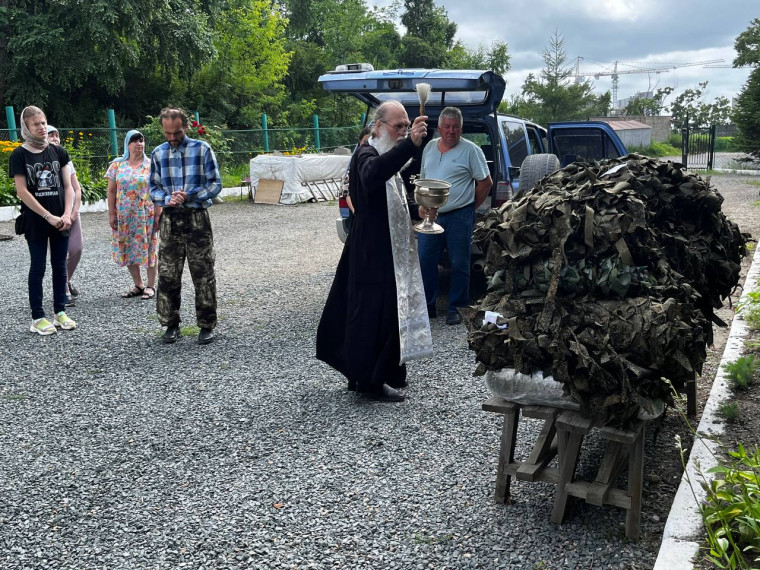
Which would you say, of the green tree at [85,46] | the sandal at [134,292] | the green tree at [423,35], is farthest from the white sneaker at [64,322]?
the green tree at [423,35]

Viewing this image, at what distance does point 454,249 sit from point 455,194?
51 cm

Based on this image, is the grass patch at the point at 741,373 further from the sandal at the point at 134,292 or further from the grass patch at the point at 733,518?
the sandal at the point at 134,292

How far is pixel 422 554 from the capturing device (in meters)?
3.14

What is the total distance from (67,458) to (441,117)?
13.9 feet

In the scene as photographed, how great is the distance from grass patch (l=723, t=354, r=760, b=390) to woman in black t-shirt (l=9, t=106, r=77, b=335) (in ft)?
18.1

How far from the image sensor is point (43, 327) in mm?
6852

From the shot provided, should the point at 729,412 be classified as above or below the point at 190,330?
above

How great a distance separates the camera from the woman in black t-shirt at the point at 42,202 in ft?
21.6

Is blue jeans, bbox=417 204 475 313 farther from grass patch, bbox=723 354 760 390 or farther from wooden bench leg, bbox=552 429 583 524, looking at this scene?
wooden bench leg, bbox=552 429 583 524

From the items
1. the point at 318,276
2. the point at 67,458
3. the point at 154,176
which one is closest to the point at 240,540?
the point at 67,458

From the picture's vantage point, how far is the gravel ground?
3199mm

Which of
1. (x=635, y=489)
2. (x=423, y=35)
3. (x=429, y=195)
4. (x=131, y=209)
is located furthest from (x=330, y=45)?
(x=635, y=489)

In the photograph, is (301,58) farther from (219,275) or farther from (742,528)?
(742,528)

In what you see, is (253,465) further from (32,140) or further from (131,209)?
(131,209)
